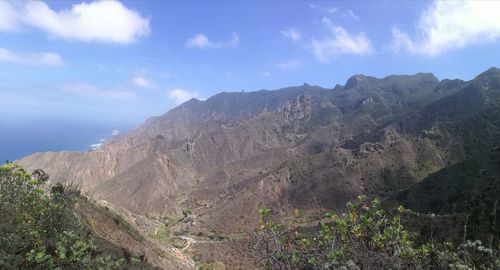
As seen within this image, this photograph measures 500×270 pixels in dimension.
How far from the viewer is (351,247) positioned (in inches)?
270

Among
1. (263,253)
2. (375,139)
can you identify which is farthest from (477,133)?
(263,253)

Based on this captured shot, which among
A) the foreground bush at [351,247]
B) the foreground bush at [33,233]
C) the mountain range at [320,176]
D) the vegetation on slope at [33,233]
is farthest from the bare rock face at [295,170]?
the foreground bush at [351,247]

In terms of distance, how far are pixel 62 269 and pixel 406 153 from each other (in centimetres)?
10991

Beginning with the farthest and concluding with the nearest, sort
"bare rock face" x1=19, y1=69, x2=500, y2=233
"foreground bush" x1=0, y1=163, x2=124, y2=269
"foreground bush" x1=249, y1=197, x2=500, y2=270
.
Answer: "bare rock face" x1=19, y1=69, x2=500, y2=233
"foreground bush" x1=0, y1=163, x2=124, y2=269
"foreground bush" x1=249, y1=197, x2=500, y2=270

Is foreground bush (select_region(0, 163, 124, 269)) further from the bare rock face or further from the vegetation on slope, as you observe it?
the bare rock face

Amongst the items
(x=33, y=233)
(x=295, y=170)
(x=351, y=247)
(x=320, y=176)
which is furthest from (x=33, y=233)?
(x=295, y=170)

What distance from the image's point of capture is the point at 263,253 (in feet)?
21.0

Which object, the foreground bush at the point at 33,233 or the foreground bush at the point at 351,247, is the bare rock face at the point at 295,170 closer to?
the foreground bush at the point at 33,233

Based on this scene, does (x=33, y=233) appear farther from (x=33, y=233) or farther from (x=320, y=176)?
(x=320, y=176)

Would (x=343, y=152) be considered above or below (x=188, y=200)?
above

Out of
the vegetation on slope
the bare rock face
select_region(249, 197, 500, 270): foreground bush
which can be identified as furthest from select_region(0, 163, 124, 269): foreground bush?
the bare rock face

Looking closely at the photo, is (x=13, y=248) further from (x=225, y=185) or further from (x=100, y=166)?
(x=100, y=166)

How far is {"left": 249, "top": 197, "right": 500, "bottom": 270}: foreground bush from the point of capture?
21.1ft

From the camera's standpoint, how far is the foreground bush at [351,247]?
21.1 feet
